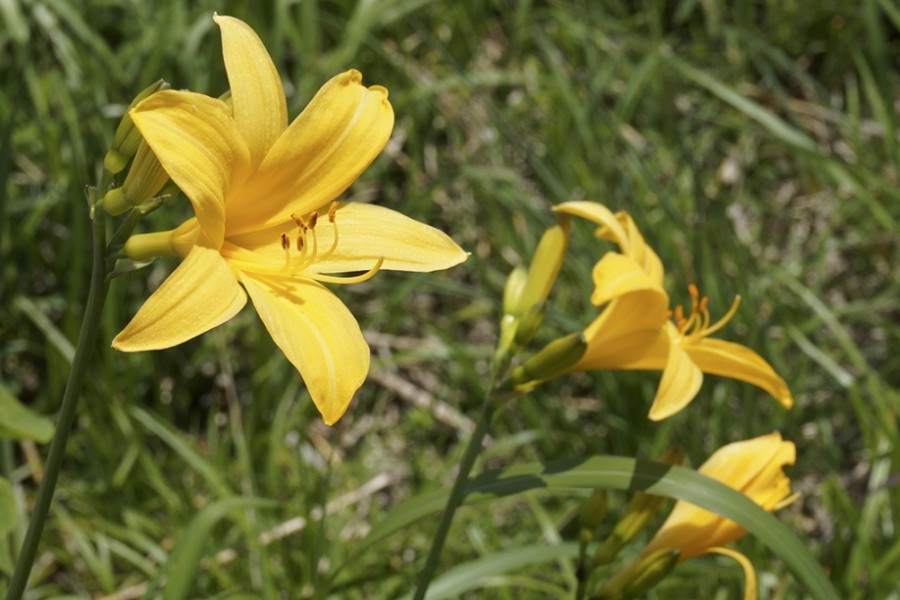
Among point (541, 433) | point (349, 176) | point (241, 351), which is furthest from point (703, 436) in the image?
point (349, 176)

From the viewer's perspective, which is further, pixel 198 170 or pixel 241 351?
pixel 241 351

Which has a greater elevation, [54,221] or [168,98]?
[168,98]

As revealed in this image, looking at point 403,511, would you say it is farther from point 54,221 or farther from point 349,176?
point 54,221

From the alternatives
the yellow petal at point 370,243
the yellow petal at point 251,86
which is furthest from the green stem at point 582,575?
the yellow petal at point 251,86

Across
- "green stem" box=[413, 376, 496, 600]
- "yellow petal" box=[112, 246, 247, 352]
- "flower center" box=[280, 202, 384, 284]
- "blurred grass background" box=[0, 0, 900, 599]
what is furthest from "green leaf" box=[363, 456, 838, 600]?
"blurred grass background" box=[0, 0, 900, 599]

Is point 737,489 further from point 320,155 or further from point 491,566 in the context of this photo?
point 320,155

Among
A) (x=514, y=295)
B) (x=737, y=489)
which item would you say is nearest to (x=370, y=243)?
(x=514, y=295)

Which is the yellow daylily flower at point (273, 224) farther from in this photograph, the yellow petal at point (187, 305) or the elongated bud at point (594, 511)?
the elongated bud at point (594, 511)
